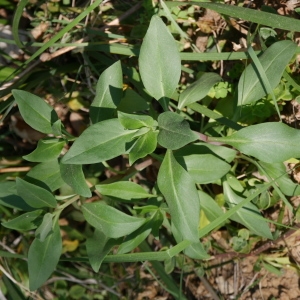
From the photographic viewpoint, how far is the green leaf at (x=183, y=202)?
5.18 ft

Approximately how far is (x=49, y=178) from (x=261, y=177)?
980mm

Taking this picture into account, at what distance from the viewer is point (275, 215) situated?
232 centimetres

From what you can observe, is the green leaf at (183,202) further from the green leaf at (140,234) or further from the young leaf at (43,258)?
the young leaf at (43,258)

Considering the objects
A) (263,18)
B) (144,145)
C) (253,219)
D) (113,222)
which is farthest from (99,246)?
(263,18)

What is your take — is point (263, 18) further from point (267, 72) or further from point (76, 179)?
point (76, 179)

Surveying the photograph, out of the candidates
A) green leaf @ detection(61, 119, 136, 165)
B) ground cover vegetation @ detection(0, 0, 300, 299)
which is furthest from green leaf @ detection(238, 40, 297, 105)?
green leaf @ detection(61, 119, 136, 165)

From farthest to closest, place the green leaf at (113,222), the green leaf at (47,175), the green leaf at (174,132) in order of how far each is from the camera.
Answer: the green leaf at (47,175)
the green leaf at (113,222)
the green leaf at (174,132)

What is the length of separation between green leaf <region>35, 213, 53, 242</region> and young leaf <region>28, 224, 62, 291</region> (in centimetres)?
6

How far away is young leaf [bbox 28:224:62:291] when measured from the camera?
1.81 metres

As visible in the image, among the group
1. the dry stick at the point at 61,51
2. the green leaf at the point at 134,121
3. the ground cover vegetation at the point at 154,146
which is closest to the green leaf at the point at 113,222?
the ground cover vegetation at the point at 154,146

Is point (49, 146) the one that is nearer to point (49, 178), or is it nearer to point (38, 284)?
point (49, 178)

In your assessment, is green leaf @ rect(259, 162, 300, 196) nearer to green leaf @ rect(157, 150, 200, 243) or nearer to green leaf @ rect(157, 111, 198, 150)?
green leaf @ rect(157, 150, 200, 243)

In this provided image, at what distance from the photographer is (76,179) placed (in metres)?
1.71

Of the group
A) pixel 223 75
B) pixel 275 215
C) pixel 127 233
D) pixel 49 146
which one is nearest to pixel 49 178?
pixel 49 146
